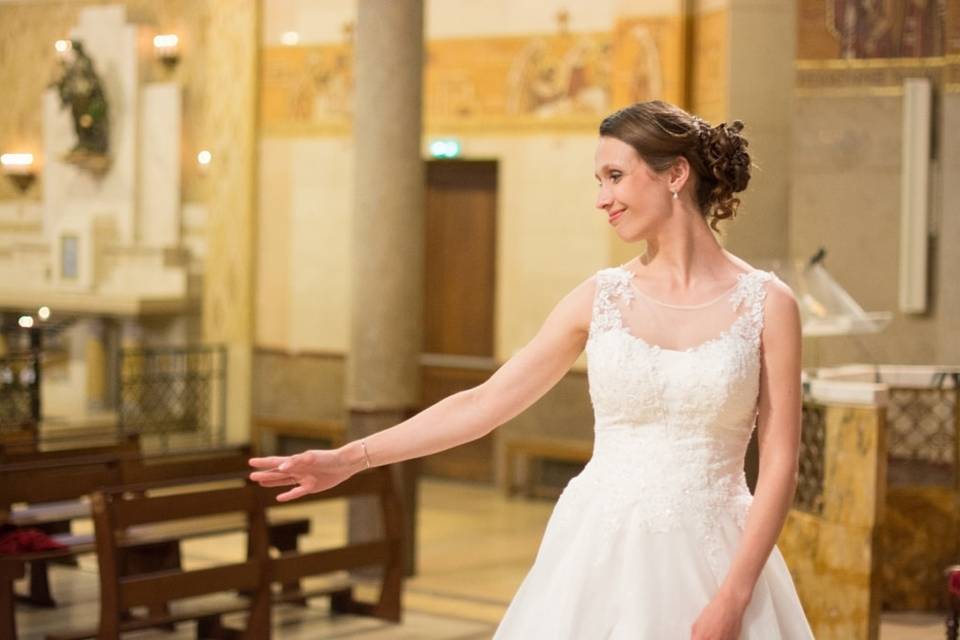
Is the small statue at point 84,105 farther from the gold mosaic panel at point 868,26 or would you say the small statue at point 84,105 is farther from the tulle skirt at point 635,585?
the tulle skirt at point 635,585

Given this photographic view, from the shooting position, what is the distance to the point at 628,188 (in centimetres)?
Answer: 267

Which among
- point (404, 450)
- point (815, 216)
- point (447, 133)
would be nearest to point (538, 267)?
point (447, 133)

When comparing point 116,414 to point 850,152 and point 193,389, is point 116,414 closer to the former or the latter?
point 193,389

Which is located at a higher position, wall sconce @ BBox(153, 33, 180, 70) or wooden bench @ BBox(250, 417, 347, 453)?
wall sconce @ BBox(153, 33, 180, 70)

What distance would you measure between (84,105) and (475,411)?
35.0ft

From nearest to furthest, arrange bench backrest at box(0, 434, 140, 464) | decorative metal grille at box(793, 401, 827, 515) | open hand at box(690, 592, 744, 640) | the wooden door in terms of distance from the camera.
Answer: open hand at box(690, 592, 744, 640), decorative metal grille at box(793, 401, 827, 515), bench backrest at box(0, 434, 140, 464), the wooden door

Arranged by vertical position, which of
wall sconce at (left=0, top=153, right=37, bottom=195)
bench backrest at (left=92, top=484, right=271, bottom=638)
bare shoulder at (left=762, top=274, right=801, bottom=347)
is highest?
wall sconce at (left=0, top=153, right=37, bottom=195)

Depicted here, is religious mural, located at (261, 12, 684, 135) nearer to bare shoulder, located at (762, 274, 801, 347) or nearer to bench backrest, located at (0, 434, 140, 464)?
bench backrest, located at (0, 434, 140, 464)

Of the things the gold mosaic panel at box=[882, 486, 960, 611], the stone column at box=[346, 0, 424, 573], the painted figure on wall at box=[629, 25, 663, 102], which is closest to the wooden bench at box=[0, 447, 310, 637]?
the stone column at box=[346, 0, 424, 573]

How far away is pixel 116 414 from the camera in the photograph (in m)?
12.5

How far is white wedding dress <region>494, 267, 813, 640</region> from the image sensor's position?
8.67 feet

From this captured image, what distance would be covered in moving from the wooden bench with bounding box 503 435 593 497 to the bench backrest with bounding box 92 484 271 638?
4848mm

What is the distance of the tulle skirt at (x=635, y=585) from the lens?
103 inches

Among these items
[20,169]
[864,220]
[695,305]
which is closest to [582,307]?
[695,305]
